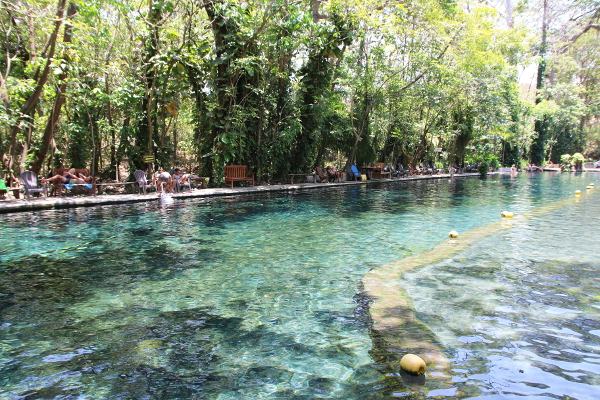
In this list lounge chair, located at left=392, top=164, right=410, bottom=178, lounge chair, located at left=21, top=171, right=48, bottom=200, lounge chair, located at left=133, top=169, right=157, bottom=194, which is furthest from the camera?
lounge chair, located at left=392, top=164, right=410, bottom=178

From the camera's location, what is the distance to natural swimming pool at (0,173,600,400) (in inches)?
122

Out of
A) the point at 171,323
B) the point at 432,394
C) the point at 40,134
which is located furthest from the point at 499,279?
the point at 40,134

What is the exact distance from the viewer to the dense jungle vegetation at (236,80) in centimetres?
1410

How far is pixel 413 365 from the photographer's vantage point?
3.10 m

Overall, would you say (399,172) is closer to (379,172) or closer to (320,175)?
(379,172)

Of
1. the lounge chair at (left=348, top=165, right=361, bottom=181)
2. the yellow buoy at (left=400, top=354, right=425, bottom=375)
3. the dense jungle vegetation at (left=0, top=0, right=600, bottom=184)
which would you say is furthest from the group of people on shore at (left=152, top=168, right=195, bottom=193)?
the yellow buoy at (left=400, top=354, right=425, bottom=375)

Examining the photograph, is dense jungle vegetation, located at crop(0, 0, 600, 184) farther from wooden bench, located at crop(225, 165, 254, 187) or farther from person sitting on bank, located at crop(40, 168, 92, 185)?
person sitting on bank, located at crop(40, 168, 92, 185)

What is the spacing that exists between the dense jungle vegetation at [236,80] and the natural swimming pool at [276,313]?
24.5ft

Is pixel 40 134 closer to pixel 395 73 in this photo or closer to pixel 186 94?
pixel 186 94

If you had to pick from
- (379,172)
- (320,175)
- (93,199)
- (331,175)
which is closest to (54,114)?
(93,199)

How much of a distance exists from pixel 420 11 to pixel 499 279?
18562mm

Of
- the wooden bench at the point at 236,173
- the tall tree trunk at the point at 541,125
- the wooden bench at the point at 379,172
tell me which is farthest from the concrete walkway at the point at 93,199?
the tall tree trunk at the point at 541,125

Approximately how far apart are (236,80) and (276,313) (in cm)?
A: 1453

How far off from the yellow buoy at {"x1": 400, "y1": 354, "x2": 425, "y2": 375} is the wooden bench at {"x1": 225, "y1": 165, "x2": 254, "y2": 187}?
48.8ft
